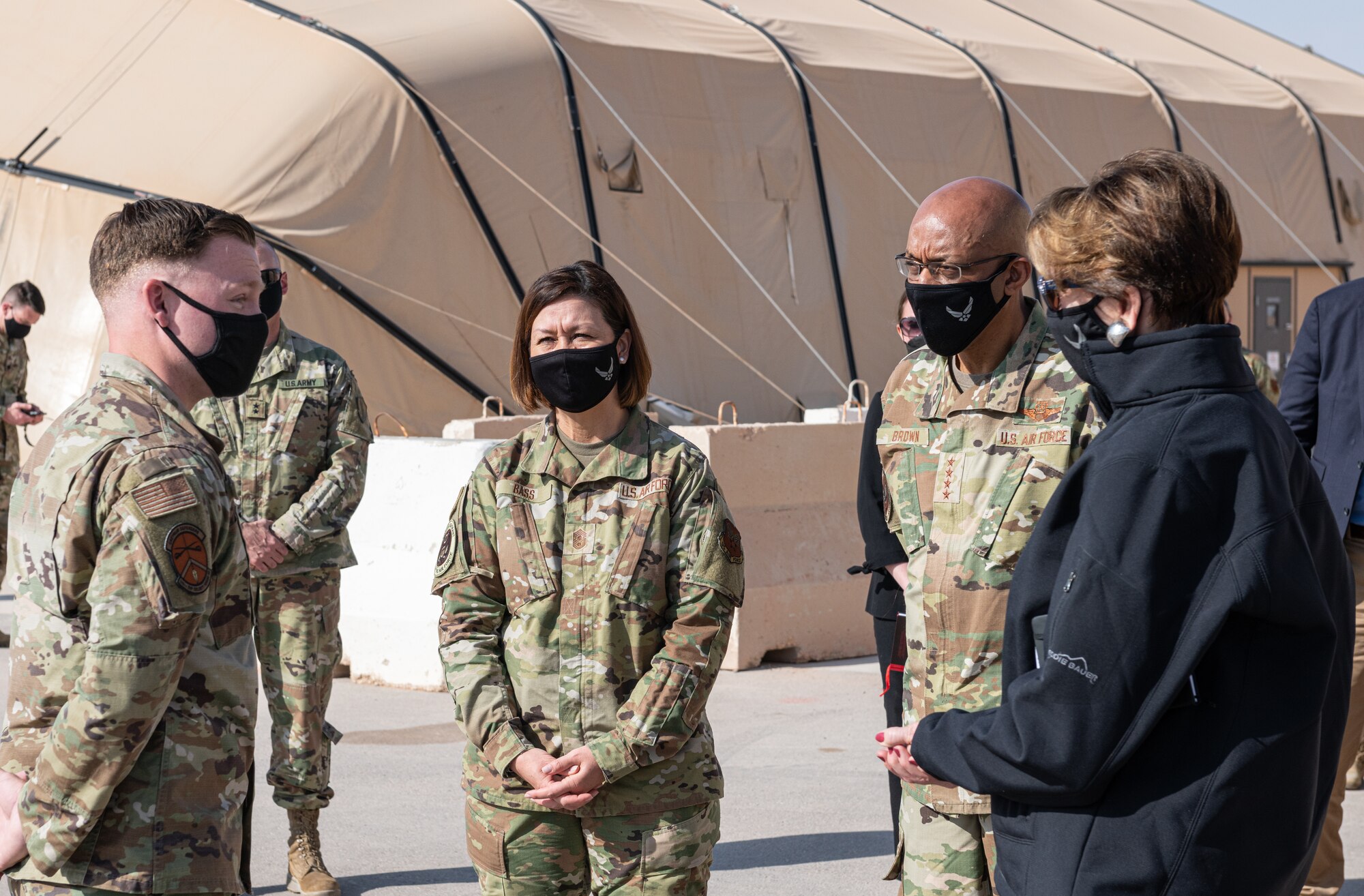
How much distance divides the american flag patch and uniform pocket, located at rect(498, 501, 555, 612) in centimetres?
89

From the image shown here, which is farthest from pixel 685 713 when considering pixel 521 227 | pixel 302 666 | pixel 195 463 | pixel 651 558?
pixel 521 227

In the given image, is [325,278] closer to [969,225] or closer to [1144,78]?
[969,225]

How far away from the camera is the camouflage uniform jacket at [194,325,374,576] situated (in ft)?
16.3

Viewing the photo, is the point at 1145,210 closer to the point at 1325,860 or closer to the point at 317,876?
the point at 1325,860

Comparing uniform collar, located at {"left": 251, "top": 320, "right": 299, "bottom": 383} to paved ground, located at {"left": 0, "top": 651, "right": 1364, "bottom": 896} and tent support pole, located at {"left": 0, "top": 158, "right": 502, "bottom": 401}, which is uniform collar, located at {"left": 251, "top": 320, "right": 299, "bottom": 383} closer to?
paved ground, located at {"left": 0, "top": 651, "right": 1364, "bottom": 896}

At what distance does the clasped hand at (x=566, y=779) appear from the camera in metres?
3.00

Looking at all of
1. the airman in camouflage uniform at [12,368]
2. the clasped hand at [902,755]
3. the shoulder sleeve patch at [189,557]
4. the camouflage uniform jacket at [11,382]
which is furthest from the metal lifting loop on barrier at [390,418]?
the clasped hand at [902,755]

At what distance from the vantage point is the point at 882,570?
Answer: 12.0 feet

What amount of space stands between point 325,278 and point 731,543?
10.8 meters

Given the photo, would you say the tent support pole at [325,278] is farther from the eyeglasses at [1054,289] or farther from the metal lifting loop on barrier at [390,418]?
the eyeglasses at [1054,289]

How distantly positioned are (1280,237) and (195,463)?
67.0 ft

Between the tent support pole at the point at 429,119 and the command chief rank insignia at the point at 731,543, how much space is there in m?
11.3

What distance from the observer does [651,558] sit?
3.17 meters

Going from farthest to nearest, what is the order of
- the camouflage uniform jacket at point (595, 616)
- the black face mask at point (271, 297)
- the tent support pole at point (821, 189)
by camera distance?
the tent support pole at point (821, 189) < the black face mask at point (271, 297) < the camouflage uniform jacket at point (595, 616)
